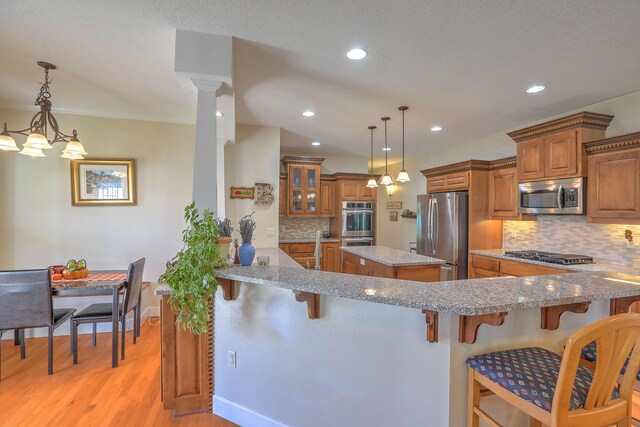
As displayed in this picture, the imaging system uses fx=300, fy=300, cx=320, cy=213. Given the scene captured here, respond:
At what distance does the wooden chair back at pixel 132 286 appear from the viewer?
298 cm

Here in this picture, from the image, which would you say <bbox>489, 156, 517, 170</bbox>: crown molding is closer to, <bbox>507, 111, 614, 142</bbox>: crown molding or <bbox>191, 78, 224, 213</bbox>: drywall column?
<bbox>507, 111, 614, 142</bbox>: crown molding

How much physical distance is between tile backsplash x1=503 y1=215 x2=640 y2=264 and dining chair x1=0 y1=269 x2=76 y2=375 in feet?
17.7

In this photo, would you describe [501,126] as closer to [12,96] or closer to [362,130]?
[362,130]

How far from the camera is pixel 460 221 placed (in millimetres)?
4312

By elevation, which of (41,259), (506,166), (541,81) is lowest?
(41,259)

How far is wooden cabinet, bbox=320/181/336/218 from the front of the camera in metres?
5.84

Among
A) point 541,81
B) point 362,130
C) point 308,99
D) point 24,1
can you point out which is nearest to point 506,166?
point 541,81

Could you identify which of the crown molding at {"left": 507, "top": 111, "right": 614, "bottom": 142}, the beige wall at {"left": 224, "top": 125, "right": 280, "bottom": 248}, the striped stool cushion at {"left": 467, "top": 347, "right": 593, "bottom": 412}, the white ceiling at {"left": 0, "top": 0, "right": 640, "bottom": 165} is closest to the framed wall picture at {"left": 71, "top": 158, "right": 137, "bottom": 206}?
the white ceiling at {"left": 0, "top": 0, "right": 640, "bottom": 165}

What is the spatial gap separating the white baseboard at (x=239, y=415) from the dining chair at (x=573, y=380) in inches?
47.4

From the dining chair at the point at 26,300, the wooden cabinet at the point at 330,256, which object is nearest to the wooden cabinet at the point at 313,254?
the wooden cabinet at the point at 330,256

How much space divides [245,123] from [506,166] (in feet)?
11.9

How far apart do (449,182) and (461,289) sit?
Result: 343cm

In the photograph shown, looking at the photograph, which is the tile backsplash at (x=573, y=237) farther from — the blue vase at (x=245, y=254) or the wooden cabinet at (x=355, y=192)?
the blue vase at (x=245, y=254)

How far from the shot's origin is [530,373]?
1.28 m
